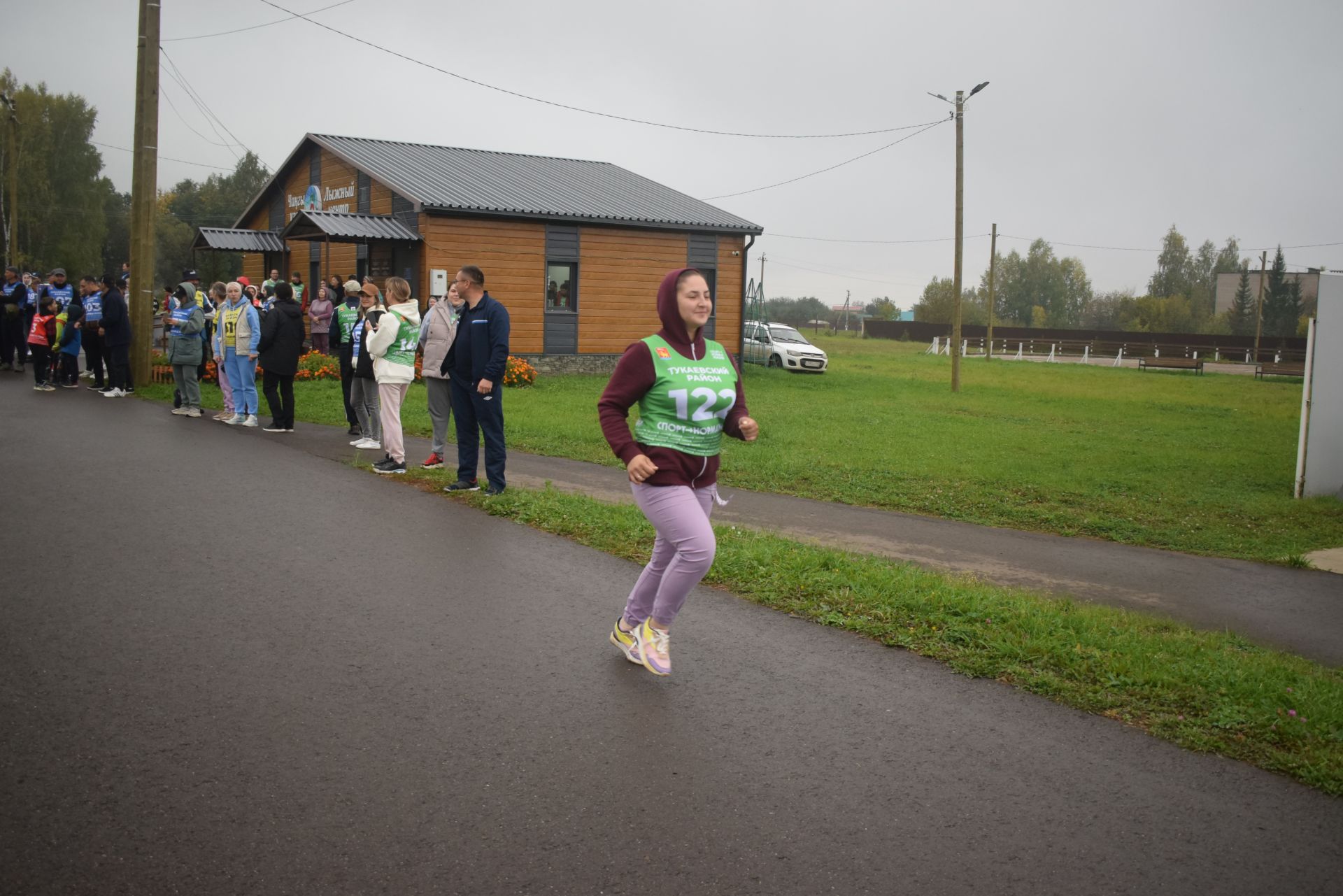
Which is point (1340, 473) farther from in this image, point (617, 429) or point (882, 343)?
Result: point (882, 343)

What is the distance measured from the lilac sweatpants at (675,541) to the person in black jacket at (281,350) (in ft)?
31.7

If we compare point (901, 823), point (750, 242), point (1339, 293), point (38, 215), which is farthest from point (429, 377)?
point (38, 215)

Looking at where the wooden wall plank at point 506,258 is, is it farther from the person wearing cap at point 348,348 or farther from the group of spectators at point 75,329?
the person wearing cap at point 348,348

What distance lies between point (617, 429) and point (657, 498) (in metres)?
0.38

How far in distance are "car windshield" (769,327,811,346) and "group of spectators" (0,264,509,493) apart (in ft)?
56.4

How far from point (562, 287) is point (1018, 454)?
49.3 ft

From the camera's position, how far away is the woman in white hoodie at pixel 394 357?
440 inches

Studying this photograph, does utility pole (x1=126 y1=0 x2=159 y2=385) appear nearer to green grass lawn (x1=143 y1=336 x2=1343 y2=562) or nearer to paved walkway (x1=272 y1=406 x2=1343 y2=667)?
green grass lawn (x1=143 y1=336 x2=1343 y2=562)

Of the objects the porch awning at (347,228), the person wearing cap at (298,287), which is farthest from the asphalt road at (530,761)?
the porch awning at (347,228)

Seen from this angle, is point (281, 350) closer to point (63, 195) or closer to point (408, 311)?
point (408, 311)

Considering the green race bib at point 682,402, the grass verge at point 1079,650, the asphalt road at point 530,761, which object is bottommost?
the asphalt road at point 530,761

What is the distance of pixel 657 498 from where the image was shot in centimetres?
522

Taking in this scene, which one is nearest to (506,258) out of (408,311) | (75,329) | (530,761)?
(75,329)

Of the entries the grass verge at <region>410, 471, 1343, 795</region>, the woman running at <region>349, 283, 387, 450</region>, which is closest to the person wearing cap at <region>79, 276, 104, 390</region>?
the woman running at <region>349, 283, 387, 450</region>
